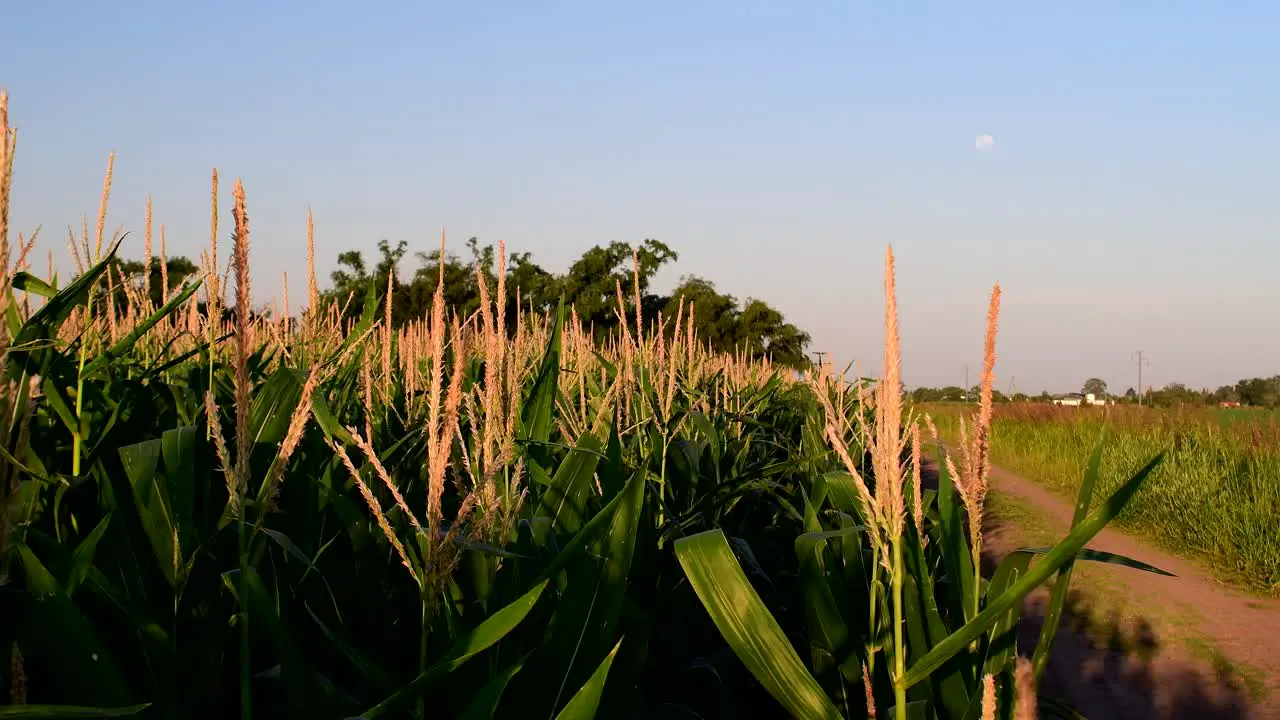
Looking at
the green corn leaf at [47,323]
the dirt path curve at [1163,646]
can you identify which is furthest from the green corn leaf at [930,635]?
the dirt path curve at [1163,646]

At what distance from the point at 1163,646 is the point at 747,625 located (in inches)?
222

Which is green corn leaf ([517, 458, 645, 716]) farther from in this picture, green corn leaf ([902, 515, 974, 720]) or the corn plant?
green corn leaf ([902, 515, 974, 720])

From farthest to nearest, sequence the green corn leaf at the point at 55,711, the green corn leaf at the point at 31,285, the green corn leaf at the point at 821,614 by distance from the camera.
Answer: the green corn leaf at the point at 31,285 → the green corn leaf at the point at 821,614 → the green corn leaf at the point at 55,711

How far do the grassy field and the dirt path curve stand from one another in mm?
315

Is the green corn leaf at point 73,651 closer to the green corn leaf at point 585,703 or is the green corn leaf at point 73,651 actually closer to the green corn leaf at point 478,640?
the green corn leaf at point 478,640

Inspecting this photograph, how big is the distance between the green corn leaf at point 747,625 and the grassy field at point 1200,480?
5051mm

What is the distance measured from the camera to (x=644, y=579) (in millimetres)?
2531

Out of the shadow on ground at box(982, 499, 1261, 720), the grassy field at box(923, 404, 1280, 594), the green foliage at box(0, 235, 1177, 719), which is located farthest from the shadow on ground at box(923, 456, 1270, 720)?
the green foliage at box(0, 235, 1177, 719)

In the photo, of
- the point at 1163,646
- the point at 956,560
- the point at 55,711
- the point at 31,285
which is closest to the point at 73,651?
the point at 55,711

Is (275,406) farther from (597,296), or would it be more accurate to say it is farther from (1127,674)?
(597,296)

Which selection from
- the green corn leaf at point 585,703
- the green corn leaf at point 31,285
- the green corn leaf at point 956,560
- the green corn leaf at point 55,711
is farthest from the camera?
the green corn leaf at point 31,285

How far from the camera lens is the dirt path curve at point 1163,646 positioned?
4.91 metres

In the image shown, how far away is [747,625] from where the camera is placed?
144 cm

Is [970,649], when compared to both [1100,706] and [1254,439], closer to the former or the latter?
[1100,706]
